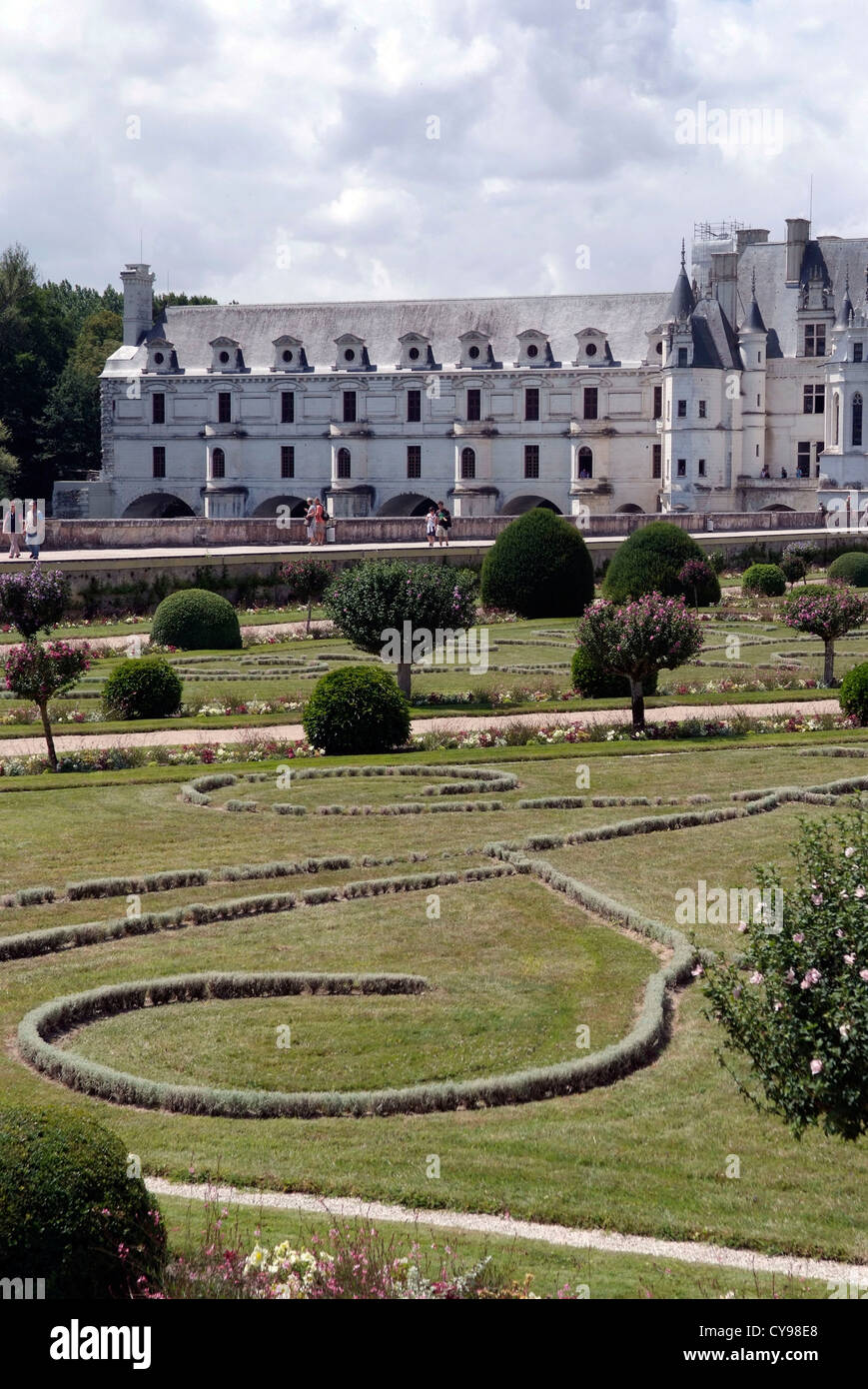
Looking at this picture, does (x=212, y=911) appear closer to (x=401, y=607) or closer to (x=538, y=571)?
(x=401, y=607)

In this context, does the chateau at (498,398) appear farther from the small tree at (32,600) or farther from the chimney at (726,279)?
the small tree at (32,600)

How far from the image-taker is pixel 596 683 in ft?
76.6

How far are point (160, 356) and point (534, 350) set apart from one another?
52.1ft

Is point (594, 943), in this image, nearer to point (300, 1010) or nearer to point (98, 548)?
point (300, 1010)

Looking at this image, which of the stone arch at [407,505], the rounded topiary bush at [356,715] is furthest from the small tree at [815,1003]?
the stone arch at [407,505]

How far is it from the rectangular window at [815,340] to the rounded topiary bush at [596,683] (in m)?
47.7

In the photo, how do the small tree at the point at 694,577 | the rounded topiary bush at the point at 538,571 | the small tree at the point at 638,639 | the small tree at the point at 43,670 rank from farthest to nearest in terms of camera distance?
the small tree at the point at 694,577, the rounded topiary bush at the point at 538,571, the small tree at the point at 638,639, the small tree at the point at 43,670

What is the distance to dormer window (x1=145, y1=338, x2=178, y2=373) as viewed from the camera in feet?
240

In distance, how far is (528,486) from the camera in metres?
70.2

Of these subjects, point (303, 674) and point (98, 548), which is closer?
point (303, 674)

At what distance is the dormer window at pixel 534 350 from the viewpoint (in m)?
70.2

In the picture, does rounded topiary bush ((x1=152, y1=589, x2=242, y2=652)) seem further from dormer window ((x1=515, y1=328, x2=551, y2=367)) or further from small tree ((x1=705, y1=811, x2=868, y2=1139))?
dormer window ((x1=515, y1=328, x2=551, y2=367))
